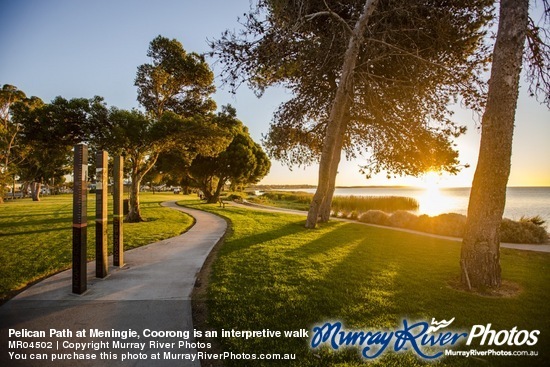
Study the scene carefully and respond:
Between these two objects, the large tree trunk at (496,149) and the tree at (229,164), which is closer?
the large tree trunk at (496,149)

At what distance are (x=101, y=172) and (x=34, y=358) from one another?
3412 millimetres

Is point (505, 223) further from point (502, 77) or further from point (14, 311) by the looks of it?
point (14, 311)

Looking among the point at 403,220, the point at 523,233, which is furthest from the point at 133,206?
the point at 523,233

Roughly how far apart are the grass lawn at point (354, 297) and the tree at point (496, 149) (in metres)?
0.76

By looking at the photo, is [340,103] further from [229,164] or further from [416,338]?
[229,164]

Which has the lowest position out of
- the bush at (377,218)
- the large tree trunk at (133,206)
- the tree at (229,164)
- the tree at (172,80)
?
the bush at (377,218)

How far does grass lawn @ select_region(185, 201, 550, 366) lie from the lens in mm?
3199

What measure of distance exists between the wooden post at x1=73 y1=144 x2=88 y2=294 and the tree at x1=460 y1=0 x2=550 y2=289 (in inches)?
296

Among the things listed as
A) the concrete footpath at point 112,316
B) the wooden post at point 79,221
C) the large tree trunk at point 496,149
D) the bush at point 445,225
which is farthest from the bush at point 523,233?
the wooden post at point 79,221

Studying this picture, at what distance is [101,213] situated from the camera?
5.39 metres

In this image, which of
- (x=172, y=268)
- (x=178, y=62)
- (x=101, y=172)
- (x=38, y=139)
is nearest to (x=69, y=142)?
(x=38, y=139)

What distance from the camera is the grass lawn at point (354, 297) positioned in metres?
3.20

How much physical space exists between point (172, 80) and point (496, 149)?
14981 millimetres

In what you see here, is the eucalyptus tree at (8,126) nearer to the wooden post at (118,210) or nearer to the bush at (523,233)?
the wooden post at (118,210)
